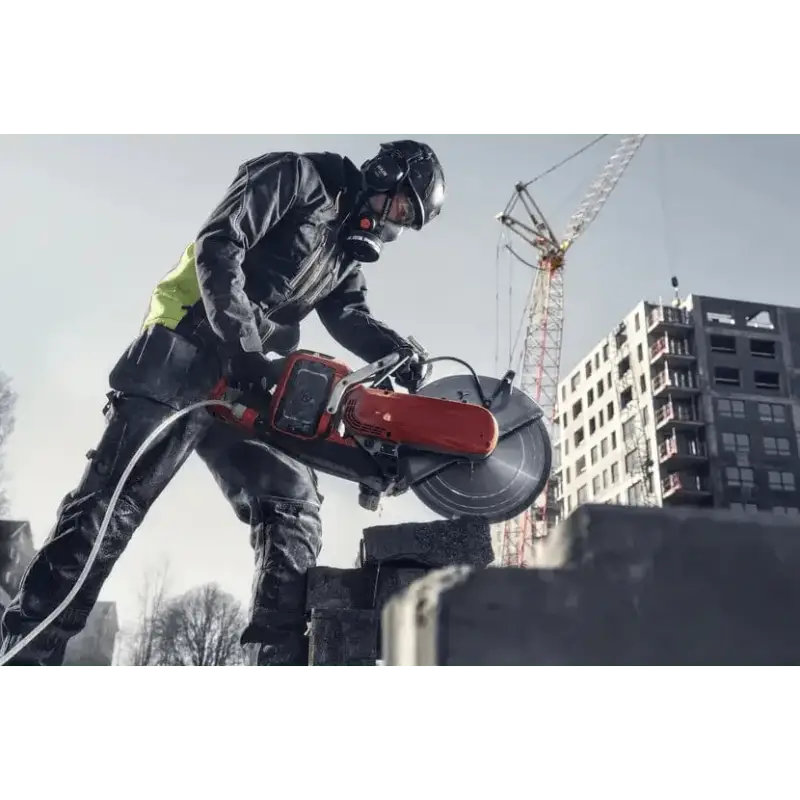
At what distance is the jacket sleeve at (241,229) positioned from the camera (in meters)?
4.49

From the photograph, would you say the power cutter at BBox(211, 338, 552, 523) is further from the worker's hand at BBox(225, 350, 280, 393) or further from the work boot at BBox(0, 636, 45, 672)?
the work boot at BBox(0, 636, 45, 672)

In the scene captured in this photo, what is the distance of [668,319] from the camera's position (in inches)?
534

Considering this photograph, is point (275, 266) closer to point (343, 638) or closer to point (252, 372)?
point (252, 372)

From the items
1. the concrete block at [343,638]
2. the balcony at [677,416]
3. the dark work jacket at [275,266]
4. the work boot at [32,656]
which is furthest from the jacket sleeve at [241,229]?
the balcony at [677,416]

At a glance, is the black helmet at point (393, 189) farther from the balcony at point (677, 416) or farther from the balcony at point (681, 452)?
the balcony at point (681, 452)

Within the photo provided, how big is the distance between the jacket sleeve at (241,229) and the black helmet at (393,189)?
345 millimetres

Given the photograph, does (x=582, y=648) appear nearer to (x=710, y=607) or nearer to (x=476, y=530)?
(x=710, y=607)

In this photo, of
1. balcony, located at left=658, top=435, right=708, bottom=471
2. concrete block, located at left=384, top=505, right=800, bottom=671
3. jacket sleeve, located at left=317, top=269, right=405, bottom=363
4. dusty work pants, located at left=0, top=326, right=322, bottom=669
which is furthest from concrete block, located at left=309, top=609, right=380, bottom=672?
balcony, located at left=658, top=435, right=708, bottom=471

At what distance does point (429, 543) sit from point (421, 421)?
718 millimetres

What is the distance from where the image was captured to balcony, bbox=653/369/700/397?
13.5 metres

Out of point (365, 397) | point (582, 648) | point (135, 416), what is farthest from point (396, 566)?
point (582, 648)

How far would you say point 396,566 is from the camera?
176 inches

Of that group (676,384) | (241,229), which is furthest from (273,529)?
(676,384)
